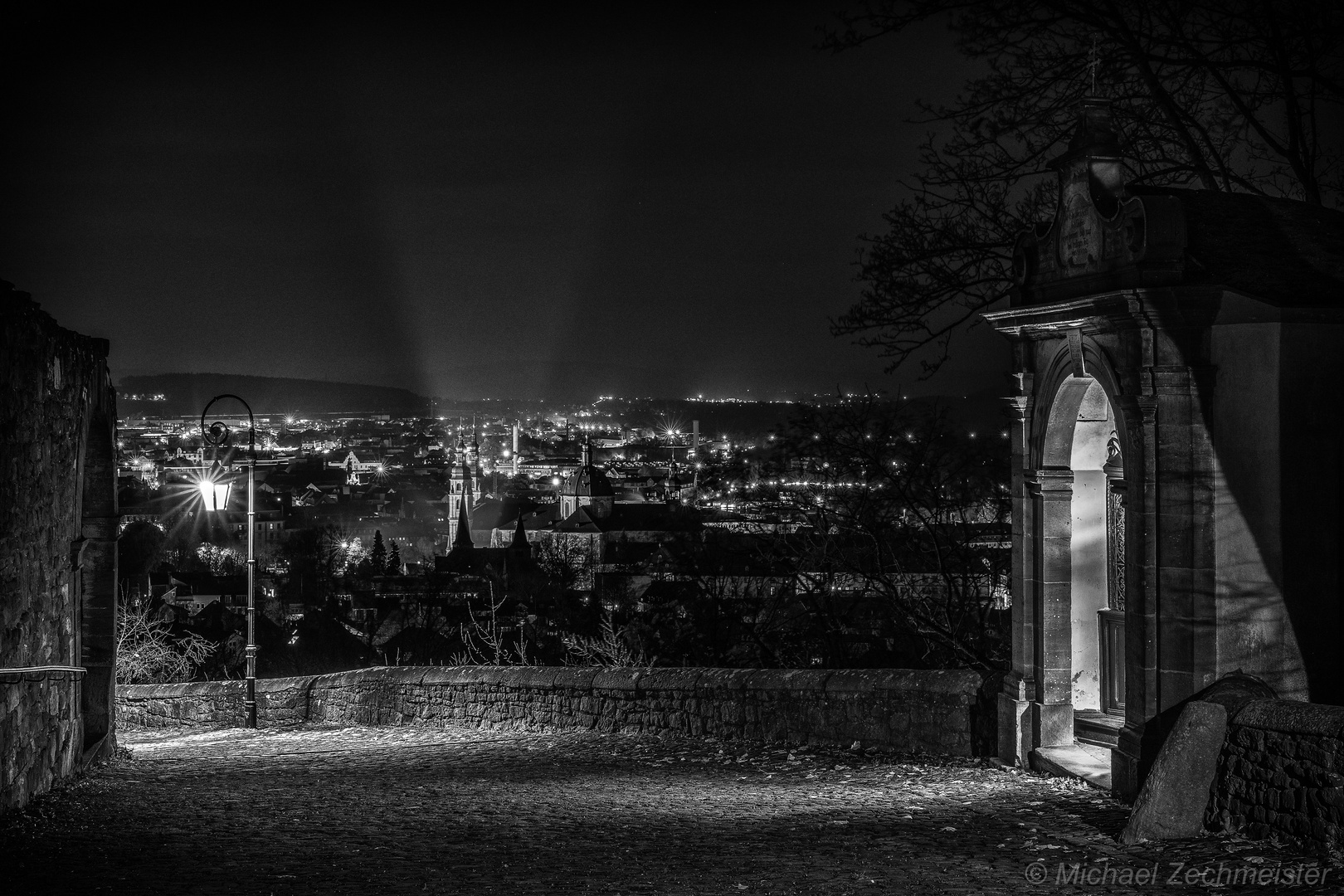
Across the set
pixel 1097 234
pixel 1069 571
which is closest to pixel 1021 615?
pixel 1069 571

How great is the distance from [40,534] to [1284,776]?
739 centimetres

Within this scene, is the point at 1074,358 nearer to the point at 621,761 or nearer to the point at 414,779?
the point at 621,761

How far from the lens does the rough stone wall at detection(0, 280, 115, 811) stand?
25.0ft

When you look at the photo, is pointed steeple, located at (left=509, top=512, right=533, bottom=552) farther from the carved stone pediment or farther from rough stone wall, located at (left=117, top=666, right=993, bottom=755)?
the carved stone pediment

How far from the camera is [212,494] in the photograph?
47.4ft

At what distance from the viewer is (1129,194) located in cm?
786

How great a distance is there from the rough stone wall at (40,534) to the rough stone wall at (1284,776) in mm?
6621

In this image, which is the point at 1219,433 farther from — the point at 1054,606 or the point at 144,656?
the point at 144,656

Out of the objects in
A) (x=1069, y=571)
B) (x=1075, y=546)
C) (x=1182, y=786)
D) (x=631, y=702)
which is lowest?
(x=631, y=702)

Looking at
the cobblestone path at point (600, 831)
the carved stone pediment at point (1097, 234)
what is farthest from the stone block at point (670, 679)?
the carved stone pediment at point (1097, 234)

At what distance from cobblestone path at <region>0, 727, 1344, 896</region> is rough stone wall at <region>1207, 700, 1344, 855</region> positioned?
0.49 ft

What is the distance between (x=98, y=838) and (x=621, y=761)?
4.25 metres

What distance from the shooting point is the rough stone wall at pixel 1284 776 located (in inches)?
228

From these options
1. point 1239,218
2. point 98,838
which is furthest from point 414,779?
point 1239,218
